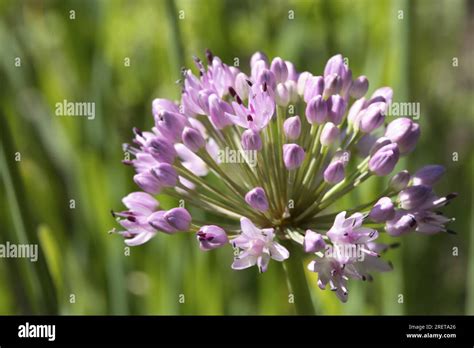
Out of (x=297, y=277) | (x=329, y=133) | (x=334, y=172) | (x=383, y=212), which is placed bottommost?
(x=297, y=277)

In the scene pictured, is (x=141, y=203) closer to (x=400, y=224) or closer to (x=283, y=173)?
(x=283, y=173)

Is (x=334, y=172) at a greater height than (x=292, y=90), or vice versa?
(x=292, y=90)

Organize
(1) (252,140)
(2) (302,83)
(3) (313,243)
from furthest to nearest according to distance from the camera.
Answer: (2) (302,83) → (1) (252,140) → (3) (313,243)

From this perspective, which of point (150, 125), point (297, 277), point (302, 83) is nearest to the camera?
point (297, 277)

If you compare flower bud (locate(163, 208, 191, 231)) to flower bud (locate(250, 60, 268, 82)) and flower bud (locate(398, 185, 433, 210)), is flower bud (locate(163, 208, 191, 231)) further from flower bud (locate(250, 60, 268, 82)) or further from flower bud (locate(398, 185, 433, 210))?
flower bud (locate(398, 185, 433, 210))

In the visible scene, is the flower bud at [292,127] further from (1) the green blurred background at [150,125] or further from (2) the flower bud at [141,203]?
(1) the green blurred background at [150,125]

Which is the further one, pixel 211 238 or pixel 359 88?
pixel 359 88

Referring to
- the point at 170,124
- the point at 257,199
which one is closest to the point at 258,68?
the point at 170,124
